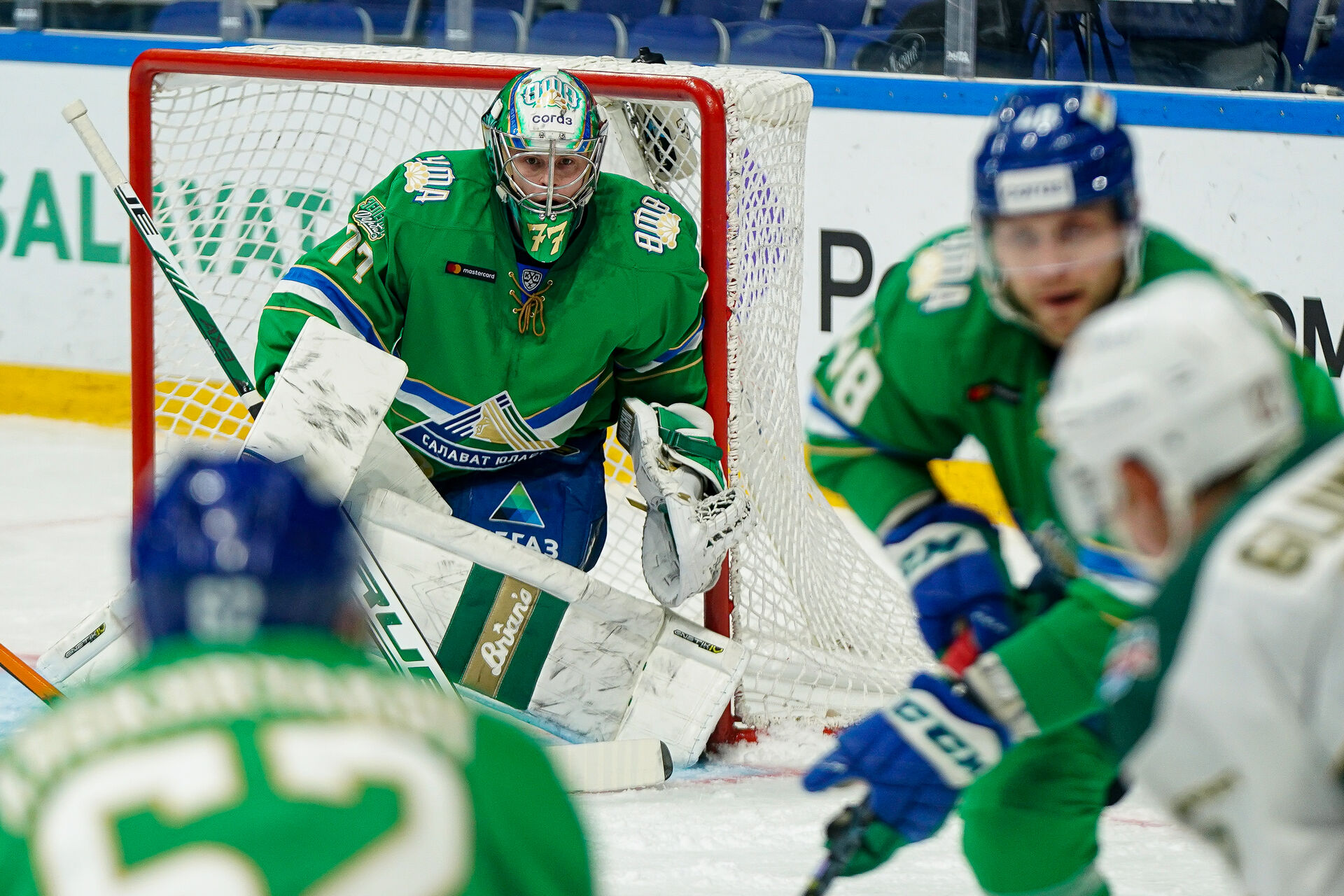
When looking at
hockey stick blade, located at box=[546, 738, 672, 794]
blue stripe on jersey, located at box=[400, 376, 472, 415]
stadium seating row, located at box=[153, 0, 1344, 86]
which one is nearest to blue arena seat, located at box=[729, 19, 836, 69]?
stadium seating row, located at box=[153, 0, 1344, 86]

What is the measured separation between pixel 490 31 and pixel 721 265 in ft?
6.79

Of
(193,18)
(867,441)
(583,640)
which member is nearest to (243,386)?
(583,640)

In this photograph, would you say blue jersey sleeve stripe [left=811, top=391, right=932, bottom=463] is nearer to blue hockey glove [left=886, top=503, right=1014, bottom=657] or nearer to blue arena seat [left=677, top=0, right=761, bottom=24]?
blue hockey glove [left=886, top=503, right=1014, bottom=657]

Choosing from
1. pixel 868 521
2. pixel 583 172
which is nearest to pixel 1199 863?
pixel 868 521

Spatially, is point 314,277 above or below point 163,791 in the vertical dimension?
below

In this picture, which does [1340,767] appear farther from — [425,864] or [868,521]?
[868,521]

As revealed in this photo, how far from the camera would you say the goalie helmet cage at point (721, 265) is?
291cm

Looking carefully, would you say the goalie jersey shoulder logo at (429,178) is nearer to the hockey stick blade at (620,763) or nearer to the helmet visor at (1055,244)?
the hockey stick blade at (620,763)

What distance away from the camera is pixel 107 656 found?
9.27ft

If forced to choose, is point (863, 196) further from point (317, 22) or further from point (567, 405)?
point (317, 22)

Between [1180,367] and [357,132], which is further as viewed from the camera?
[357,132]

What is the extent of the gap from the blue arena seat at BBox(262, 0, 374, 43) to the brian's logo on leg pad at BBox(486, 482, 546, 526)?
2.34 meters

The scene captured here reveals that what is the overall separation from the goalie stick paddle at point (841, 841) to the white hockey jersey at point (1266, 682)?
746 millimetres

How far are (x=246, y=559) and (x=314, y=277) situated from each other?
6.27ft
